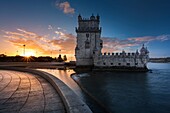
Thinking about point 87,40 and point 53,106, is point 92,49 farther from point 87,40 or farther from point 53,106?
point 53,106

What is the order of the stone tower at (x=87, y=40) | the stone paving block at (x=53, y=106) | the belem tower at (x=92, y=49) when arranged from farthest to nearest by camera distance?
the stone tower at (x=87, y=40), the belem tower at (x=92, y=49), the stone paving block at (x=53, y=106)

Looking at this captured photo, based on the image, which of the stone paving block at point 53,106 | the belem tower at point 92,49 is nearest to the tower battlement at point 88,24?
the belem tower at point 92,49

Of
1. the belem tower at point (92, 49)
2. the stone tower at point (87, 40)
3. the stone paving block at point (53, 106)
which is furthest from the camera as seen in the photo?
the stone tower at point (87, 40)

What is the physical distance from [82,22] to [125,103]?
3525 centimetres

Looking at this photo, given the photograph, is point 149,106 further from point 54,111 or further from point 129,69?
point 129,69

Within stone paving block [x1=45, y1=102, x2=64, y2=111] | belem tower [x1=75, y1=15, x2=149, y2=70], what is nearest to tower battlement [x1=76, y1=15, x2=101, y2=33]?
belem tower [x1=75, y1=15, x2=149, y2=70]

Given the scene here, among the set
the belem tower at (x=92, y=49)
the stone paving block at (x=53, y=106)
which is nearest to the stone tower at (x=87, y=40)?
the belem tower at (x=92, y=49)

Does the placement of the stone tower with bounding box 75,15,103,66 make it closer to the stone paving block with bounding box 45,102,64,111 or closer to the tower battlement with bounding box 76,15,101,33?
the tower battlement with bounding box 76,15,101,33

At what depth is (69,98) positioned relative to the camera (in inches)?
204

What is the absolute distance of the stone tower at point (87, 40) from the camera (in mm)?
43000

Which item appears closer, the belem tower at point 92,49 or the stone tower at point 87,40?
the belem tower at point 92,49

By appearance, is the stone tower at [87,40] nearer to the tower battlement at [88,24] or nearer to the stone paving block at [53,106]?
the tower battlement at [88,24]

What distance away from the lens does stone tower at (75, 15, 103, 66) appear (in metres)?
43.0

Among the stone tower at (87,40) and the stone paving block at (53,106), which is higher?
the stone tower at (87,40)
